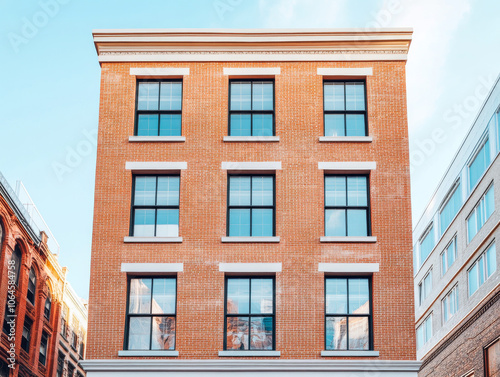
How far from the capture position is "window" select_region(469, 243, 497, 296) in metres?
41.3

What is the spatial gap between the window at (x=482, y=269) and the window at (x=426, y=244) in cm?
1185

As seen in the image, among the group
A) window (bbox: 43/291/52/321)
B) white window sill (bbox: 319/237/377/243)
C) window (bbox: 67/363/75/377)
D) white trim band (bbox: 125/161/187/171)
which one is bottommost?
white window sill (bbox: 319/237/377/243)

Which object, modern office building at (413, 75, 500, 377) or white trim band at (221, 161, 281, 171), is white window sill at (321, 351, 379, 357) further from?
modern office building at (413, 75, 500, 377)

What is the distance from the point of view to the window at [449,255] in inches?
1978

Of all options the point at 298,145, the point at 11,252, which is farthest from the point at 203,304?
the point at 11,252

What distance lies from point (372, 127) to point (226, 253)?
250 inches

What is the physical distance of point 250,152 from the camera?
25.3 metres

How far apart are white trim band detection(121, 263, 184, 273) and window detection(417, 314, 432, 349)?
1432 inches

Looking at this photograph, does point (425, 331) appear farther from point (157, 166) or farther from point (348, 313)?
point (157, 166)

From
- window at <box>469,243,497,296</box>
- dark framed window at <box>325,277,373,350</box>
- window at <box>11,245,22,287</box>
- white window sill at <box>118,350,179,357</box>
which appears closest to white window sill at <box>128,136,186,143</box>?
dark framed window at <box>325,277,373,350</box>

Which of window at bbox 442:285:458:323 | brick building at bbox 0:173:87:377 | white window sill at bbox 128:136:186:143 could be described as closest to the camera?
white window sill at bbox 128:136:186:143

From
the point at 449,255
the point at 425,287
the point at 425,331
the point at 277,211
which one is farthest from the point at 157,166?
the point at 425,287

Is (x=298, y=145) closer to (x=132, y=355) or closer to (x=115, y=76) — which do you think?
(x=115, y=76)

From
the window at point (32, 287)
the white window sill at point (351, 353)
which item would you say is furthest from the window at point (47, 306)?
the white window sill at point (351, 353)
